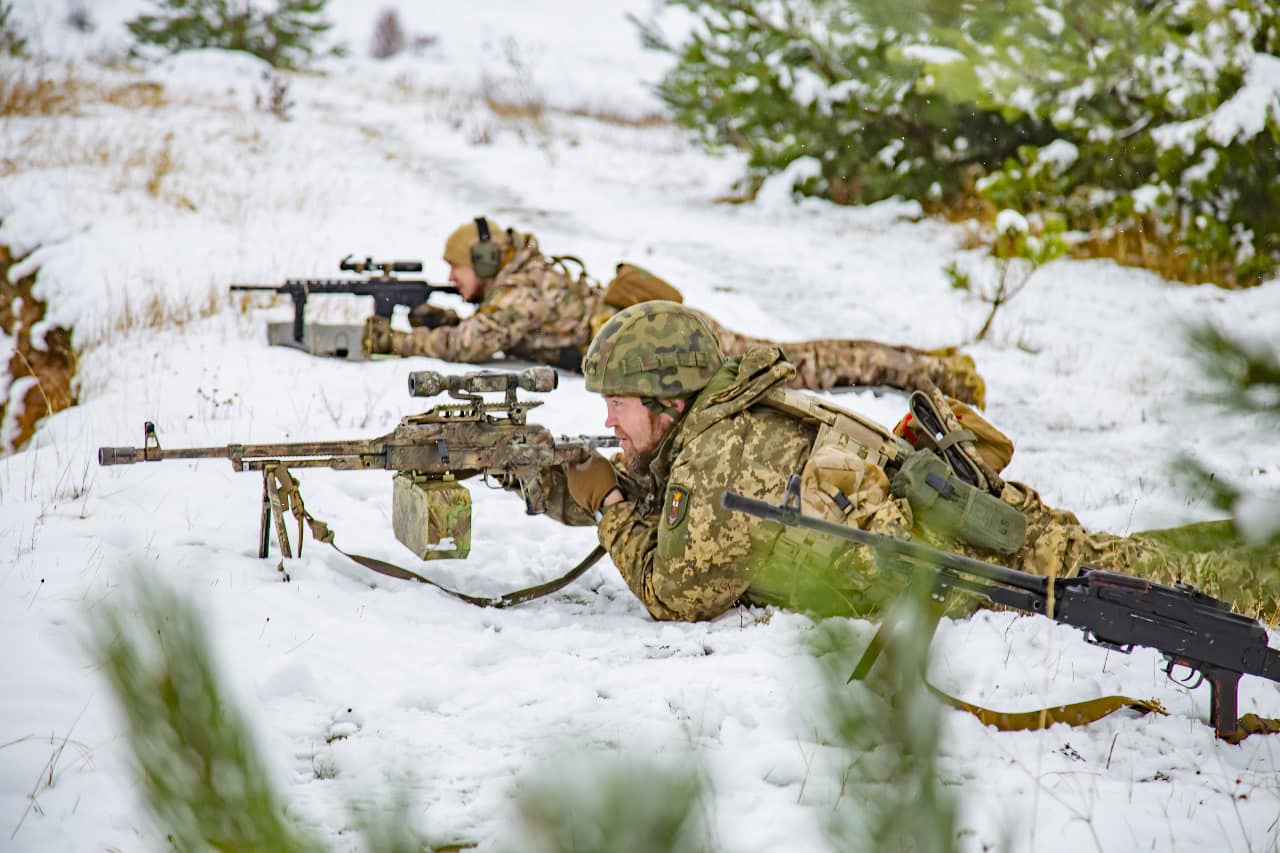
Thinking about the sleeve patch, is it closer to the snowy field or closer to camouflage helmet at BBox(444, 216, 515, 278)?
the snowy field

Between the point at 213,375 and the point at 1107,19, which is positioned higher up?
the point at 1107,19

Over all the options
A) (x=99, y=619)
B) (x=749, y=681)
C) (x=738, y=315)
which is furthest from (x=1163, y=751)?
(x=738, y=315)

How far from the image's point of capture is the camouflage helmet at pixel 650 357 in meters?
3.72

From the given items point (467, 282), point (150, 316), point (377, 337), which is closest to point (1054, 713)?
point (377, 337)

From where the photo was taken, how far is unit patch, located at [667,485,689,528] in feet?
11.8

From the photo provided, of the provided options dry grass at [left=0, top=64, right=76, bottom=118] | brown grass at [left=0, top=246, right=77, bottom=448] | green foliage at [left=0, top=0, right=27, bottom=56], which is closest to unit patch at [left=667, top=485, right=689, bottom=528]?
brown grass at [left=0, top=246, right=77, bottom=448]

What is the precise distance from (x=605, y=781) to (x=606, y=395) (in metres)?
2.82

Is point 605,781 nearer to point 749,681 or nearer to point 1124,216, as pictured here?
point 749,681

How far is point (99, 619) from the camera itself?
1095mm

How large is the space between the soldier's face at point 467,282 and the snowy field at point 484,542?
2.61 ft

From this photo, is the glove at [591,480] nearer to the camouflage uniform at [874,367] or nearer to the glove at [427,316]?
the camouflage uniform at [874,367]

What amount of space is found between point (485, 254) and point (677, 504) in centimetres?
455

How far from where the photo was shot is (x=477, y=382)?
3.83 metres

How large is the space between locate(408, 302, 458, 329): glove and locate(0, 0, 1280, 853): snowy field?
575 mm
